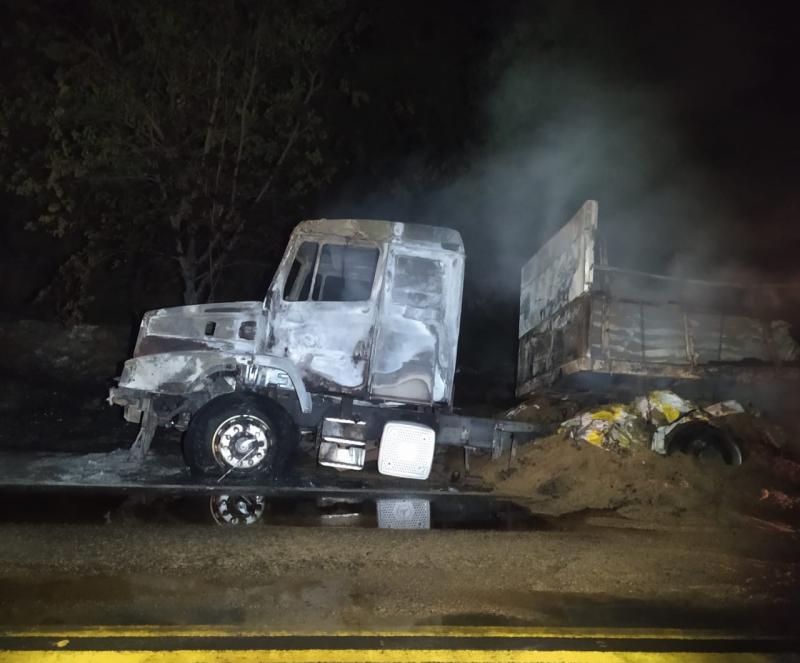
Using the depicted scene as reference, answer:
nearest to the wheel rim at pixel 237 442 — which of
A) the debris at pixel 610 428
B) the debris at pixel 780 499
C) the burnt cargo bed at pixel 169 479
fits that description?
the burnt cargo bed at pixel 169 479

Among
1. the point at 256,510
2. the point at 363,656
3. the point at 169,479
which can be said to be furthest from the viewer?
the point at 169,479

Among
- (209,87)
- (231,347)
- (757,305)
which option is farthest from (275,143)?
(757,305)

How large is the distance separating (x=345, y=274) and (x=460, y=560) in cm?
360

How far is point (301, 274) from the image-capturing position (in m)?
6.91

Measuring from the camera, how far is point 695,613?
3771 mm

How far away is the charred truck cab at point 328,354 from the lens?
6.59 m

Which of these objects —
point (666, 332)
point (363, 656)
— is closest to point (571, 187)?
point (666, 332)

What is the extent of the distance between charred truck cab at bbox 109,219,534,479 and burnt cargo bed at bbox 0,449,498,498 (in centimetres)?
26

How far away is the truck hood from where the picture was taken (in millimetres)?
6723

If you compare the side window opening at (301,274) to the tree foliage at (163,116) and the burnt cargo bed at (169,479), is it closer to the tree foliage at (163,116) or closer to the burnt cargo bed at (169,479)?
the burnt cargo bed at (169,479)

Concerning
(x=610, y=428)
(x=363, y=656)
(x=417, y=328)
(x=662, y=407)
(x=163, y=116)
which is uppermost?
(x=163, y=116)

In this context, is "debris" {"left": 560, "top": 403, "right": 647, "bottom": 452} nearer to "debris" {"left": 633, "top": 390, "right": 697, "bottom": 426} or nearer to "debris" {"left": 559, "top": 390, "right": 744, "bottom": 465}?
"debris" {"left": 559, "top": 390, "right": 744, "bottom": 465}

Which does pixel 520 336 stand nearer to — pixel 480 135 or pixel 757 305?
pixel 757 305

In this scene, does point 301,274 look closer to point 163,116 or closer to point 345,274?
point 345,274
